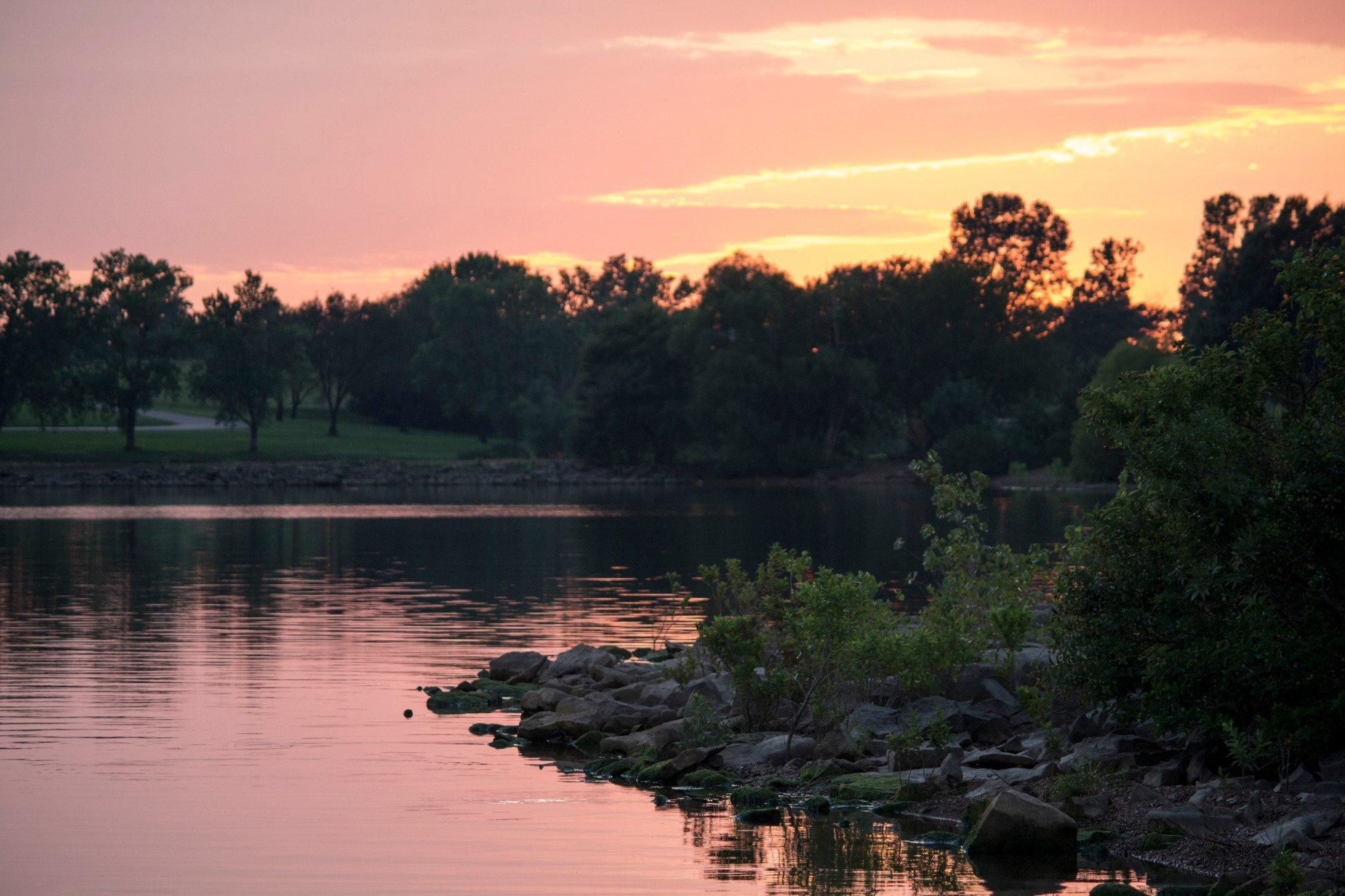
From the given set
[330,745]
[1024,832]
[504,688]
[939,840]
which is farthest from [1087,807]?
[504,688]

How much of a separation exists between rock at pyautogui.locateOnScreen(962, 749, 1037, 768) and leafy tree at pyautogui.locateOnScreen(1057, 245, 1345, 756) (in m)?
1.36

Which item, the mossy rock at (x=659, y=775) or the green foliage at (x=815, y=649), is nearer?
the mossy rock at (x=659, y=775)

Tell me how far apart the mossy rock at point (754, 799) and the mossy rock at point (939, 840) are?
2.36m

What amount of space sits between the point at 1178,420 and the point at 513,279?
166m

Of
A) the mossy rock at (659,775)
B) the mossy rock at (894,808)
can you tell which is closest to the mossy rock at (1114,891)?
the mossy rock at (894,808)

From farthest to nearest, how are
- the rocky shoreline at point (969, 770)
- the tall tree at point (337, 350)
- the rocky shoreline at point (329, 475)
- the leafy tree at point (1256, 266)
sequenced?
the tall tree at point (337, 350)
the rocky shoreline at point (329, 475)
the leafy tree at point (1256, 266)
the rocky shoreline at point (969, 770)

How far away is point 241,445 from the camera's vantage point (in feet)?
491

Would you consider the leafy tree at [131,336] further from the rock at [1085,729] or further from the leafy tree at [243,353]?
the rock at [1085,729]

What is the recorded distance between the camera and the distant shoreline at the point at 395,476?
127m

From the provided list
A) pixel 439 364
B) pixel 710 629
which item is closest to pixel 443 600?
pixel 710 629

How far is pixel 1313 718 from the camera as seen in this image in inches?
681

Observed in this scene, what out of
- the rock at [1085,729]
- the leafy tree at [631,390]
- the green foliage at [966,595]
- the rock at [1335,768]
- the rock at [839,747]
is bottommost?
the rock at [839,747]

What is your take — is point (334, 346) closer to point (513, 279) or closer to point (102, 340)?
point (513, 279)

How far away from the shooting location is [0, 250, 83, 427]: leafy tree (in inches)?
5600
